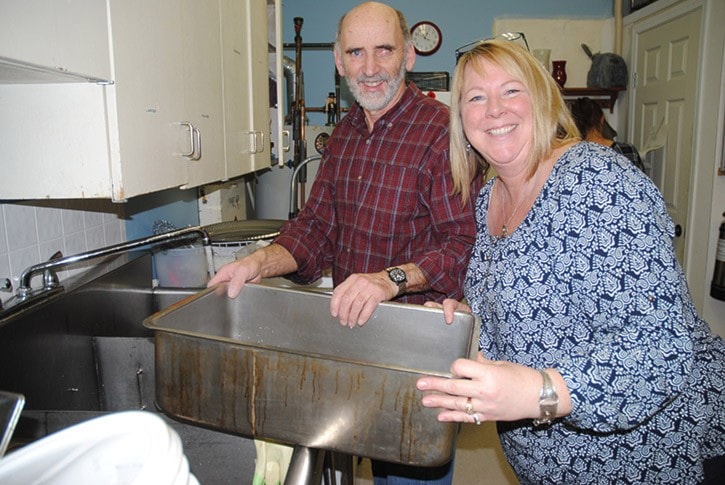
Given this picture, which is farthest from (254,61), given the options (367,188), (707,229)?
(707,229)

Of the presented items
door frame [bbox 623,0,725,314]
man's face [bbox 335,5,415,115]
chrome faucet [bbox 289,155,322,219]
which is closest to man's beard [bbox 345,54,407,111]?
man's face [bbox 335,5,415,115]

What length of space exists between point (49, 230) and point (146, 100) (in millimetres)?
559

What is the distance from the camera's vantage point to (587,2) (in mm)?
3553

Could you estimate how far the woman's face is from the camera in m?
0.98

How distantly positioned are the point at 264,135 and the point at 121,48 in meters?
1.17

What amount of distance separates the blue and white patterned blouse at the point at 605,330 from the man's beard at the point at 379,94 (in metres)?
0.61

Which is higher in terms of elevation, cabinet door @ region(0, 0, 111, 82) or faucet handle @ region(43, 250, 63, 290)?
cabinet door @ region(0, 0, 111, 82)

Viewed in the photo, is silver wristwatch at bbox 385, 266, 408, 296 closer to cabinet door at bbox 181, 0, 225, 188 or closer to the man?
the man

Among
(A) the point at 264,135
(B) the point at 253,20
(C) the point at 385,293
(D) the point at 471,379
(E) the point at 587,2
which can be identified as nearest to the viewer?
(D) the point at 471,379

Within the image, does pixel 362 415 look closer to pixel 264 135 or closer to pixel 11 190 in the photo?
pixel 11 190

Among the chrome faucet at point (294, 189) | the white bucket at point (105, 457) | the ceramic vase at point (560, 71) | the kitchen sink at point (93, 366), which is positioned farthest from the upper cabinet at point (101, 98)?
the ceramic vase at point (560, 71)

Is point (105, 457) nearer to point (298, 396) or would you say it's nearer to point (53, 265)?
point (298, 396)

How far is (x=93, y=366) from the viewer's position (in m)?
1.30

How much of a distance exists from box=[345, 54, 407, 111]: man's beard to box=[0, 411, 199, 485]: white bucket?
121 centimetres
